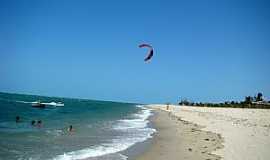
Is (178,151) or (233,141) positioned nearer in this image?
(178,151)

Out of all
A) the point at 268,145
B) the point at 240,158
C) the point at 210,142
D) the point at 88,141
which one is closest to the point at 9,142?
the point at 88,141

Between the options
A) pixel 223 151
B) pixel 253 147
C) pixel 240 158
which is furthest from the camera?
pixel 253 147

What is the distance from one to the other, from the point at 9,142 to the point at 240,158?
1231 cm

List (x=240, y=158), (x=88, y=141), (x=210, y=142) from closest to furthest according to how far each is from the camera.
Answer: (x=240, y=158), (x=210, y=142), (x=88, y=141)

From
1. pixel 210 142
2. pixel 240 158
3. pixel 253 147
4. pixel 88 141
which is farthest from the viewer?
pixel 88 141

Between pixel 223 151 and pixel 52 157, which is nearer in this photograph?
pixel 52 157

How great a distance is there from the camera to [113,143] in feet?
61.3

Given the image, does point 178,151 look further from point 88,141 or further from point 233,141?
point 88,141

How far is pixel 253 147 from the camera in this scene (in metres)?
16.0

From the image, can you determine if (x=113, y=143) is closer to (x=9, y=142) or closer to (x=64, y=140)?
A: (x=64, y=140)

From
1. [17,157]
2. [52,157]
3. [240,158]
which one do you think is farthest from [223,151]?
[17,157]

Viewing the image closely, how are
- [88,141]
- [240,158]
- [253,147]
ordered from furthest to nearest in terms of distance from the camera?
[88,141], [253,147], [240,158]

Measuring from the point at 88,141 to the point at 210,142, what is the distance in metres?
7.00

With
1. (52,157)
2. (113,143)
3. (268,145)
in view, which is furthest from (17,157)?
(268,145)
